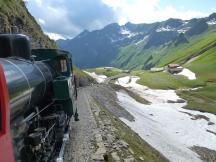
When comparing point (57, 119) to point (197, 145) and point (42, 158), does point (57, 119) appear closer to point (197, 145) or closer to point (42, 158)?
point (42, 158)

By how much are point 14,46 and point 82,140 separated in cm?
889

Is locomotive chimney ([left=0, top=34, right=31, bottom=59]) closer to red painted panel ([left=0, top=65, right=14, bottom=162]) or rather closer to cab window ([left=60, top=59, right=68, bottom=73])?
cab window ([left=60, top=59, right=68, bottom=73])

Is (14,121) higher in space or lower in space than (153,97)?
higher

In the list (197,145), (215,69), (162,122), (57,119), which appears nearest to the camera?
(57,119)

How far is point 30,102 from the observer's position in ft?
41.4

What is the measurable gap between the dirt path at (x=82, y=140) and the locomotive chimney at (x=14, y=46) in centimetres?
595

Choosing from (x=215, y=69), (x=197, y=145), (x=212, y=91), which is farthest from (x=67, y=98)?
(x=215, y=69)

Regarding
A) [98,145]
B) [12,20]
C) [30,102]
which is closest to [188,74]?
[12,20]

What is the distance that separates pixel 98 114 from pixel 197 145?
1193 centimetres

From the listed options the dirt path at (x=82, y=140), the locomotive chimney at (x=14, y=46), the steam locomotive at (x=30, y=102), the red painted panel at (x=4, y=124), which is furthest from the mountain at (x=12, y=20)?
the red painted panel at (x=4, y=124)

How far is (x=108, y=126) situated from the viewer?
2756cm

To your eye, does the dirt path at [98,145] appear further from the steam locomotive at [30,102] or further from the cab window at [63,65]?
the cab window at [63,65]

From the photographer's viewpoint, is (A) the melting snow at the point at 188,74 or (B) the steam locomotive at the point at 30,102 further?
(A) the melting snow at the point at 188,74

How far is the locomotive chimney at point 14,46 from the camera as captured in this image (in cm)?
1438
